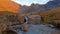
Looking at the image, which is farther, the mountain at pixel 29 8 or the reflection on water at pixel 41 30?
the mountain at pixel 29 8

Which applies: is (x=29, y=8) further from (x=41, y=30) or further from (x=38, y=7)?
(x=41, y=30)

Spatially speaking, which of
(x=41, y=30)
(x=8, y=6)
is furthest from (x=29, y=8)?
(x=41, y=30)

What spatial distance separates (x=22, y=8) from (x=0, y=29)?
1065mm

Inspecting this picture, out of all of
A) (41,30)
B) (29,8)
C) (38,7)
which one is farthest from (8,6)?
(41,30)

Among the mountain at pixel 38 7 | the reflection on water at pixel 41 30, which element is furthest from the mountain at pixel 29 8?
the reflection on water at pixel 41 30

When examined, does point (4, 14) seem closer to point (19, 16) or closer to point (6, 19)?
point (6, 19)

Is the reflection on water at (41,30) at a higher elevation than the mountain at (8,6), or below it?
below

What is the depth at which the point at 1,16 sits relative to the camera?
4.73 m

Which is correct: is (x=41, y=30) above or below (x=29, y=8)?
below

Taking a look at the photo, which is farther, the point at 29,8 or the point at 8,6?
the point at 29,8

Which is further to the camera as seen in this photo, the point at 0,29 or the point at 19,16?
the point at 19,16

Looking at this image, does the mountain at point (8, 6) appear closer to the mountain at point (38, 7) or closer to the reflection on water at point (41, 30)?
the mountain at point (38, 7)

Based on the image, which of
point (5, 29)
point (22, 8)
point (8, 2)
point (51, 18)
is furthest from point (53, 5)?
point (5, 29)

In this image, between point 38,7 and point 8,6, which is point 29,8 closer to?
point 38,7
